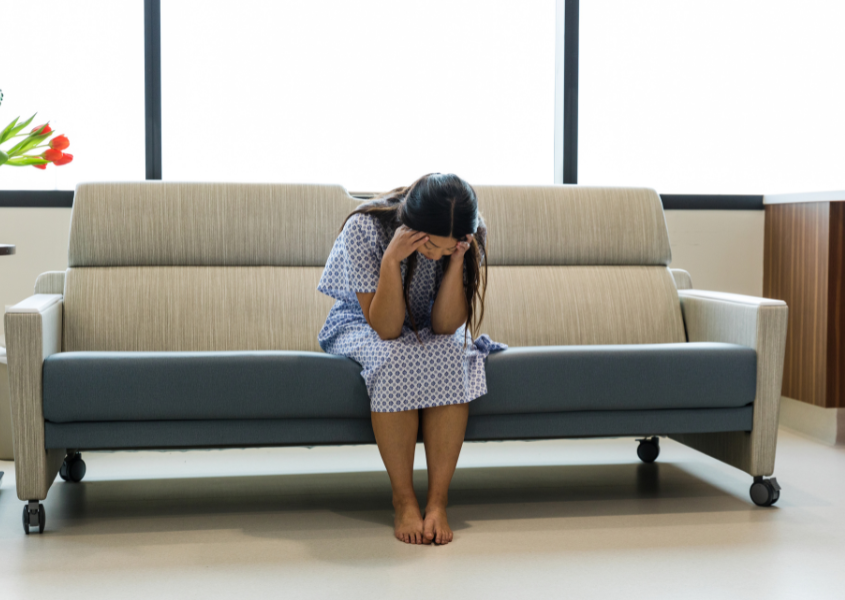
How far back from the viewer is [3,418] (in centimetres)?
263

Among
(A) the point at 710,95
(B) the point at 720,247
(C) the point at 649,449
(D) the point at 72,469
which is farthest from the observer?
(A) the point at 710,95

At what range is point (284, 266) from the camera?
259 centimetres

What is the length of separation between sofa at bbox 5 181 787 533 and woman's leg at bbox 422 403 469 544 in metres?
0.08

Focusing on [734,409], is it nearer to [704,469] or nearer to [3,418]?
[704,469]

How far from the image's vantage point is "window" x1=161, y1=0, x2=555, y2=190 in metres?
3.19

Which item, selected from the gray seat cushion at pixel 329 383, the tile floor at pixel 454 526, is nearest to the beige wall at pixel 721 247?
the tile floor at pixel 454 526

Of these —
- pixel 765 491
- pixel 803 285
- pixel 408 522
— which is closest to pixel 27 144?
pixel 408 522

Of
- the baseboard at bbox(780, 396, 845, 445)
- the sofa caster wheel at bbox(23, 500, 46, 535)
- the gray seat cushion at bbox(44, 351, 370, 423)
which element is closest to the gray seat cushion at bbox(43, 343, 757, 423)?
the gray seat cushion at bbox(44, 351, 370, 423)

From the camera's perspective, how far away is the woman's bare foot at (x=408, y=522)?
188cm

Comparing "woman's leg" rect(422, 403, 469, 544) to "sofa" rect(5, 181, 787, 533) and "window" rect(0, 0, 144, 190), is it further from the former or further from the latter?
"window" rect(0, 0, 144, 190)

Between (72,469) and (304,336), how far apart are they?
2.64ft

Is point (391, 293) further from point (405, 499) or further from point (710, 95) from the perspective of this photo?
point (710, 95)

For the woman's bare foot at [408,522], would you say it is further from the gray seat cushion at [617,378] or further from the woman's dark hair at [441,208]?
the woman's dark hair at [441,208]

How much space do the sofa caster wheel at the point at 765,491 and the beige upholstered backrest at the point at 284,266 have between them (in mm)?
594
